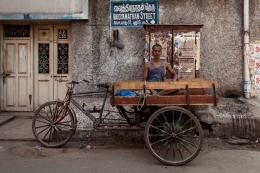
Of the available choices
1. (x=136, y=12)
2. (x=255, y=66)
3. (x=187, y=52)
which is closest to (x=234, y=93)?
(x=255, y=66)

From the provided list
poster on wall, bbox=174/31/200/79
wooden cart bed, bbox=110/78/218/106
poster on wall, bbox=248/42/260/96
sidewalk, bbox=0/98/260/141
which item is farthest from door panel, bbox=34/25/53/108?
poster on wall, bbox=248/42/260/96

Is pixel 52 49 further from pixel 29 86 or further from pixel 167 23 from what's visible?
pixel 167 23

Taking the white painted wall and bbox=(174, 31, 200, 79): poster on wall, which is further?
the white painted wall

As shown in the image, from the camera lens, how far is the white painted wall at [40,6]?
733 centimetres

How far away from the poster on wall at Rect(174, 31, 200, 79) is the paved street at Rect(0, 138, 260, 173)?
1615 mm

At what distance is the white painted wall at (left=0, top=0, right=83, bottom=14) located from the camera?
289 inches

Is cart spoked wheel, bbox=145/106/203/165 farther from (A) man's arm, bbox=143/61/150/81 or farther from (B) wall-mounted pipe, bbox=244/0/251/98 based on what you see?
(B) wall-mounted pipe, bbox=244/0/251/98

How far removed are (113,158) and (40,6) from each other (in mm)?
4325

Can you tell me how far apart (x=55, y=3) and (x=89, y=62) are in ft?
5.16

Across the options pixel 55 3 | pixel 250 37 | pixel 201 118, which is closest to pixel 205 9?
pixel 250 37

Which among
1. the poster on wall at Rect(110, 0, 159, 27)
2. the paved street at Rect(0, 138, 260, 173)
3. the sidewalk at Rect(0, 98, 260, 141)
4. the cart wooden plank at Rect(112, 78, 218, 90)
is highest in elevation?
the poster on wall at Rect(110, 0, 159, 27)

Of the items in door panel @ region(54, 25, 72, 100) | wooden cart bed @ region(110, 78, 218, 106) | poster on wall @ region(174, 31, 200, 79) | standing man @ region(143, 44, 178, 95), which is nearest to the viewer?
wooden cart bed @ region(110, 78, 218, 106)

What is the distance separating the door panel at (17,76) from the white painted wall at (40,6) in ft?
2.83

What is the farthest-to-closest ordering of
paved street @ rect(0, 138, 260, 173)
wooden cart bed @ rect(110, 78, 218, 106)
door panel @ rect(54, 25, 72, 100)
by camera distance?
door panel @ rect(54, 25, 72, 100) → wooden cart bed @ rect(110, 78, 218, 106) → paved street @ rect(0, 138, 260, 173)
